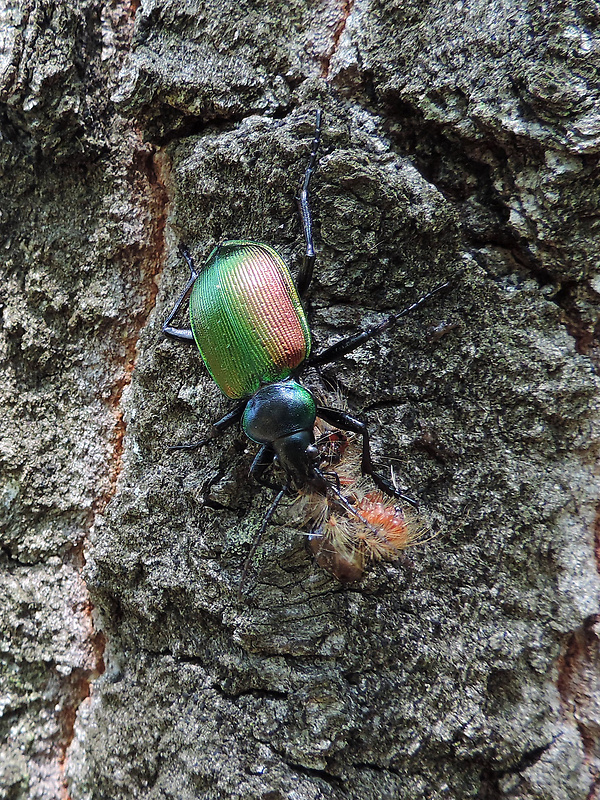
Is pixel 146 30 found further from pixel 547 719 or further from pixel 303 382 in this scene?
pixel 547 719

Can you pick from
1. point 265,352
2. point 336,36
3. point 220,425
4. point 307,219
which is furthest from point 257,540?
point 336,36

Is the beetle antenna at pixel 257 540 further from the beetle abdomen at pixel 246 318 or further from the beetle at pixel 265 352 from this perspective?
the beetle abdomen at pixel 246 318

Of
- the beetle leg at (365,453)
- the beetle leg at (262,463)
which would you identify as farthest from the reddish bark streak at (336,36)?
the beetle leg at (262,463)

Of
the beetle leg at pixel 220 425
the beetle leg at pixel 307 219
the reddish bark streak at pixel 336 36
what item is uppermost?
the reddish bark streak at pixel 336 36

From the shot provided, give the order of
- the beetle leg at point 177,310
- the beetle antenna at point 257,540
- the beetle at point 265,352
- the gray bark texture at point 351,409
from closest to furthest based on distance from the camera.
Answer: the gray bark texture at point 351,409, the beetle antenna at point 257,540, the beetle at point 265,352, the beetle leg at point 177,310

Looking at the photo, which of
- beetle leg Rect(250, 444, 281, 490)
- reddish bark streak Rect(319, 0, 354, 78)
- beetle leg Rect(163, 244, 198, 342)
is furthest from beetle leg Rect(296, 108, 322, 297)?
beetle leg Rect(250, 444, 281, 490)

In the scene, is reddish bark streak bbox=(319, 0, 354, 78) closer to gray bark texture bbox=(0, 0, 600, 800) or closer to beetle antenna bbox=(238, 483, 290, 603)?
gray bark texture bbox=(0, 0, 600, 800)

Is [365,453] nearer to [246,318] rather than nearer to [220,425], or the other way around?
[220,425]
